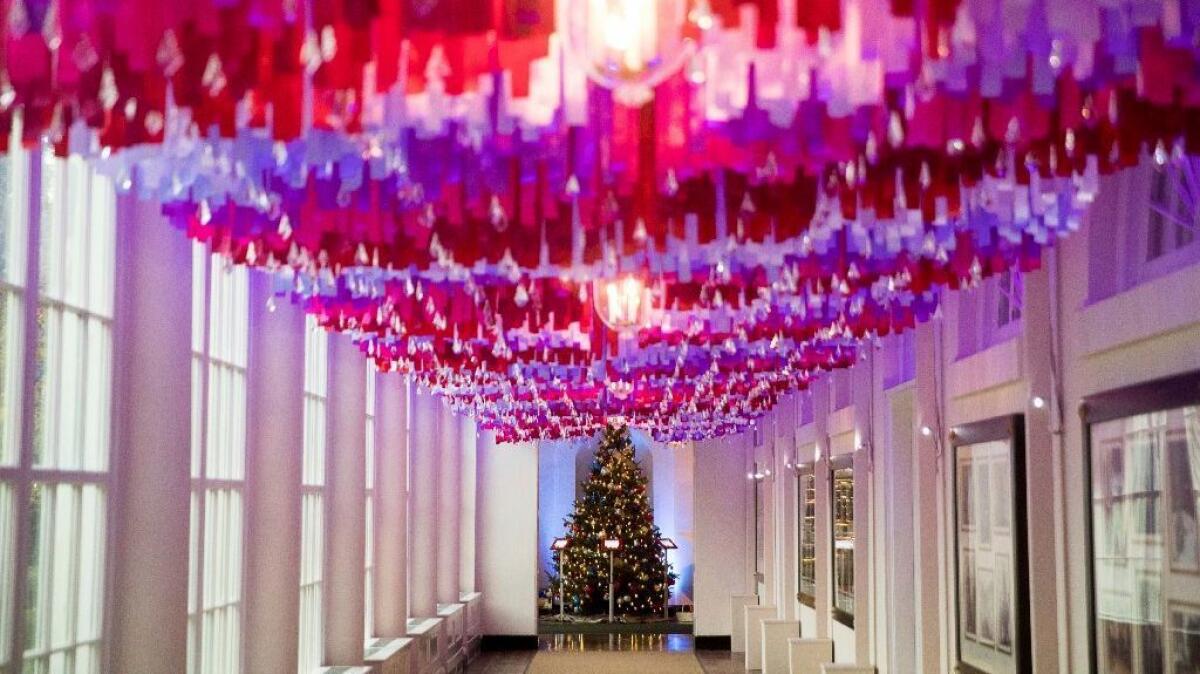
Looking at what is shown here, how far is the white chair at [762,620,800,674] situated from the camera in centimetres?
1691

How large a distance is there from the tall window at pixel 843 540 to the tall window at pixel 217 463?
609cm

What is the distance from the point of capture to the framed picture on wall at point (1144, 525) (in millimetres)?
4980

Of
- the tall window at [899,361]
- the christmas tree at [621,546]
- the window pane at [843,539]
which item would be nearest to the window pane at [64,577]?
the tall window at [899,361]

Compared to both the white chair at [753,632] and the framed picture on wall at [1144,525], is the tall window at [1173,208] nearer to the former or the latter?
the framed picture on wall at [1144,525]

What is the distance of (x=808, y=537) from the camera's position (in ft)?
55.3

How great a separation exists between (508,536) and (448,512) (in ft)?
11.4

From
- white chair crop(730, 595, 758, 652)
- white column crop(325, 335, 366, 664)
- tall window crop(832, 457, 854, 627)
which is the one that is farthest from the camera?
white chair crop(730, 595, 758, 652)

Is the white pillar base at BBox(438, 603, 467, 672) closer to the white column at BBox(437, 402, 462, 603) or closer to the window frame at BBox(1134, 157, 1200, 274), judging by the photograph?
the white column at BBox(437, 402, 462, 603)

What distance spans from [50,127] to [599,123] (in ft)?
4.80

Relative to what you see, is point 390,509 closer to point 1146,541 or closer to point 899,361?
point 899,361

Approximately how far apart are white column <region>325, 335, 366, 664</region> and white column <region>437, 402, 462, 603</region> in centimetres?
810

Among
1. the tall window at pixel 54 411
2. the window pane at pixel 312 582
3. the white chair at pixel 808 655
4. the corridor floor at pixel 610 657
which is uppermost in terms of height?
the tall window at pixel 54 411

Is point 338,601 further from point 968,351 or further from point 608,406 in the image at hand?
point 968,351

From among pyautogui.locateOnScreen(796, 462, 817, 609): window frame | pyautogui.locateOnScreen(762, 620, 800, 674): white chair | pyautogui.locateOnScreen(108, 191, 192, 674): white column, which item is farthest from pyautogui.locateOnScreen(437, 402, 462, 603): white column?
pyautogui.locateOnScreen(108, 191, 192, 674): white column
